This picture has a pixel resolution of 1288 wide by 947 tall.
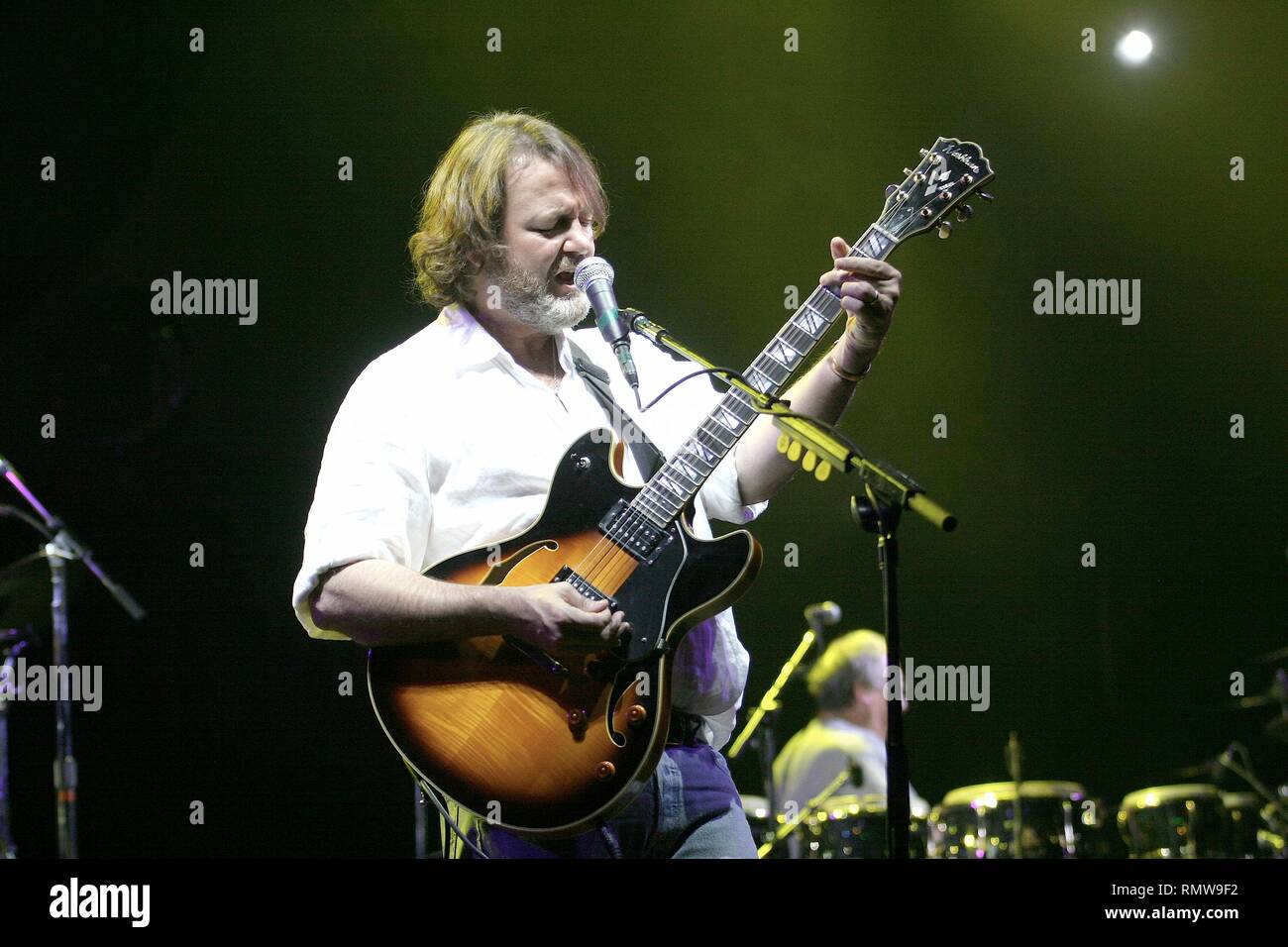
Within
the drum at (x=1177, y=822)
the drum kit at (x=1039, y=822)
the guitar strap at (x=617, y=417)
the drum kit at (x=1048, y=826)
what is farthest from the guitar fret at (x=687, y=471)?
the drum at (x=1177, y=822)

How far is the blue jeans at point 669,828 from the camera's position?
254 cm

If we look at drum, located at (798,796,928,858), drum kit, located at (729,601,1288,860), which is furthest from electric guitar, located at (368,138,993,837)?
drum, located at (798,796,928,858)

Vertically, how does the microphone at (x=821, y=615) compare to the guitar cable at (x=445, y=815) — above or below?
above

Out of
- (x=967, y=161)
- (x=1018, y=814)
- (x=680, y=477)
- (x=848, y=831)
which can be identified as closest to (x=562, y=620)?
(x=680, y=477)

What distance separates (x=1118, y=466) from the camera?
19.0ft

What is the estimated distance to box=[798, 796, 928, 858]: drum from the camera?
562 cm

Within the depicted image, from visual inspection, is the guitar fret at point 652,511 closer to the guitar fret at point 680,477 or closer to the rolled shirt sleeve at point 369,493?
the guitar fret at point 680,477

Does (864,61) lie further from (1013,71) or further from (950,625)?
(950,625)

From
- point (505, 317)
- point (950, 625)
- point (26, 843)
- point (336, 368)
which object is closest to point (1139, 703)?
point (950, 625)

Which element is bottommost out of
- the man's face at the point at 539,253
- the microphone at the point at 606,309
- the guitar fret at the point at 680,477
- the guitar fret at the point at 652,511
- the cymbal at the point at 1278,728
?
the cymbal at the point at 1278,728

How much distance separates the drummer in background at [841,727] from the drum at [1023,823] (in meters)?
0.26
